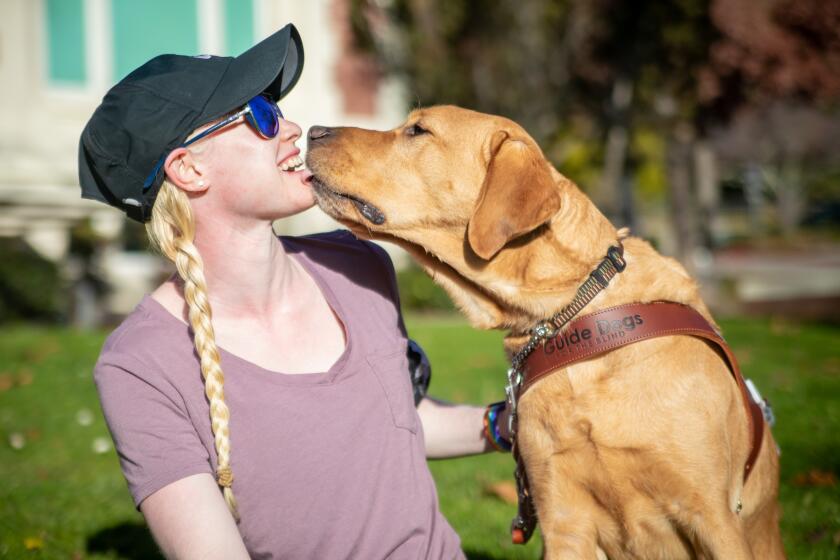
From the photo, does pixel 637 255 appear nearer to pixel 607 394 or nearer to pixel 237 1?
pixel 607 394

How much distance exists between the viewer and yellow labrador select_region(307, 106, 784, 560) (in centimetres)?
254

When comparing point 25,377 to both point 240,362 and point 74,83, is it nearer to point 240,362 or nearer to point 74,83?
point 240,362

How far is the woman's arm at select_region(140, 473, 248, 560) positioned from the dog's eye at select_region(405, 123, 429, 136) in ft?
5.07

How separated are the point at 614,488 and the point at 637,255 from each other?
0.80 meters

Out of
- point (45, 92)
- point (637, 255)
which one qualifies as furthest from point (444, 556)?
point (45, 92)

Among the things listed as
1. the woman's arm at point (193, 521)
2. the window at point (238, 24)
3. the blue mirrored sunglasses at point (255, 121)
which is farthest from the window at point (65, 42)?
the woman's arm at point (193, 521)

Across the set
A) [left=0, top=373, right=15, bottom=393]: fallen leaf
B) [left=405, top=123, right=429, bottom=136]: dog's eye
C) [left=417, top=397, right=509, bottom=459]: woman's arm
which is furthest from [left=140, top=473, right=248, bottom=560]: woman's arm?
[left=0, top=373, right=15, bottom=393]: fallen leaf

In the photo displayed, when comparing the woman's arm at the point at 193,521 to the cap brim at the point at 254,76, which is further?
the cap brim at the point at 254,76

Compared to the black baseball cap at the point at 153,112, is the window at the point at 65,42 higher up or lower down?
lower down

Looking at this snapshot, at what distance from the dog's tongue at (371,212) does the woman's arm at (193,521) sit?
1.13 meters

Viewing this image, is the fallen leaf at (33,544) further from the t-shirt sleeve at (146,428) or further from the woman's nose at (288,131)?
the woman's nose at (288,131)

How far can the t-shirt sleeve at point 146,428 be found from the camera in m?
2.28

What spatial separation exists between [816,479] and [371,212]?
3.06 meters

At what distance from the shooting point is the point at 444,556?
2.70 meters
